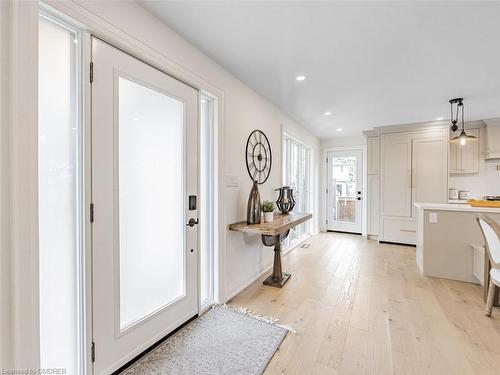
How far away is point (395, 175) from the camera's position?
197 inches

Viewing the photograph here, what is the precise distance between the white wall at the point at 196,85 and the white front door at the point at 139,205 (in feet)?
0.43

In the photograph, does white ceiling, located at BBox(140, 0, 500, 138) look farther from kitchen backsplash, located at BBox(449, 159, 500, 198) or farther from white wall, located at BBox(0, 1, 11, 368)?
white wall, located at BBox(0, 1, 11, 368)

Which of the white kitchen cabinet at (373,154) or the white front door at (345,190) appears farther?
the white front door at (345,190)

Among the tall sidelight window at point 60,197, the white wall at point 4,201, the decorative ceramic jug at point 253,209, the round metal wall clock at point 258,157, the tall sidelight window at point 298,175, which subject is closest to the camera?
the white wall at point 4,201

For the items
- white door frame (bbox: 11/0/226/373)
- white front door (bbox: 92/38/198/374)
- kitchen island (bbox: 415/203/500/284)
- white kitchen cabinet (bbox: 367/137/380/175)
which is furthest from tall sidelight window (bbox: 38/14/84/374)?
white kitchen cabinet (bbox: 367/137/380/175)

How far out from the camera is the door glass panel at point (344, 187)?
5.98 m

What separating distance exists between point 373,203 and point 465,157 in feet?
5.77

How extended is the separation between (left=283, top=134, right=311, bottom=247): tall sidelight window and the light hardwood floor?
1427 mm

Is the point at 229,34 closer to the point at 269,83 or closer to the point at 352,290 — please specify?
the point at 269,83

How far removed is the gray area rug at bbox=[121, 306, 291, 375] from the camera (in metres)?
1.67

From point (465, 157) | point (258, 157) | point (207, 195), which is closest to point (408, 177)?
point (465, 157)

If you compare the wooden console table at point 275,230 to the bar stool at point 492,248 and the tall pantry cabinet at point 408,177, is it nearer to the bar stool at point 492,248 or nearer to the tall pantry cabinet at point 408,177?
the bar stool at point 492,248

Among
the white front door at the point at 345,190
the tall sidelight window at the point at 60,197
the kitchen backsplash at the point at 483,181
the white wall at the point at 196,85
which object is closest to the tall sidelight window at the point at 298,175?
the white wall at the point at 196,85

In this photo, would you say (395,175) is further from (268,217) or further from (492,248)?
(268,217)
